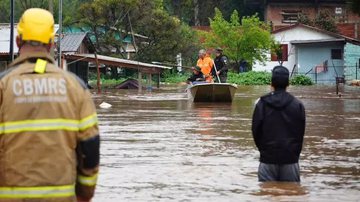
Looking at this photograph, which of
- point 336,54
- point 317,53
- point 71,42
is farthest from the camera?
point 317,53

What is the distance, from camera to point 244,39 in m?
58.5

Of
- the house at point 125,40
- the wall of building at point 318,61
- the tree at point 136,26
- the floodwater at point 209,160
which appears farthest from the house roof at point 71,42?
the floodwater at point 209,160

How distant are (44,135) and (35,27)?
61 centimetres

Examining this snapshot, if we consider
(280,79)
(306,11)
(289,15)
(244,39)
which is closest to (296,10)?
(289,15)

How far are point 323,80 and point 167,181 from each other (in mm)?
51812

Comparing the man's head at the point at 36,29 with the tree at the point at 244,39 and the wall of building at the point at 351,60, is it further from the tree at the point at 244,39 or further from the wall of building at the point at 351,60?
the wall of building at the point at 351,60

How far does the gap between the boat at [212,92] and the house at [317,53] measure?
113 ft

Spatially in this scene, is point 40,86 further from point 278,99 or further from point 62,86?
point 278,99

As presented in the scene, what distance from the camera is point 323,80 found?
60.2 meters

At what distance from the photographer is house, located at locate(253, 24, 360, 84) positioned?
59.5 m

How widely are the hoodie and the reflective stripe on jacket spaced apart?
3.73 metres

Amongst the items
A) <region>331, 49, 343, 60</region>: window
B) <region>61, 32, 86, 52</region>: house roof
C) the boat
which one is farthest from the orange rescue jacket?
<region>331, 49, 343, 60</region>: window

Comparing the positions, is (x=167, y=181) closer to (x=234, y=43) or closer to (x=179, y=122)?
(x=179, y=122)

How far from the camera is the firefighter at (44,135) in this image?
4367 mm
